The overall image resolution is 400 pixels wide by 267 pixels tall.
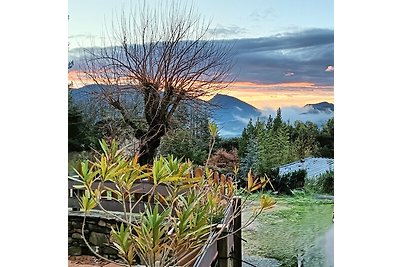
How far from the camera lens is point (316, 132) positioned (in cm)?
283

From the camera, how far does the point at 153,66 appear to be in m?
2.92

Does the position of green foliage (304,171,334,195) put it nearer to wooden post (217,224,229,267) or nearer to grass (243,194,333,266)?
grass (243,194,333,266)

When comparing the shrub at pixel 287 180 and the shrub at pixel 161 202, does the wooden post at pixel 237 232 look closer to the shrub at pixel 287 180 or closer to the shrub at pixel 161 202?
the shrub at pixel 161 202

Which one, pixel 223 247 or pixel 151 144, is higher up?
pixel 151 144

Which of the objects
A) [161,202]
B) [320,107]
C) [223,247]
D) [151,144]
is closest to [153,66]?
[151,144]

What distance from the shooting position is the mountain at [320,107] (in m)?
2.80

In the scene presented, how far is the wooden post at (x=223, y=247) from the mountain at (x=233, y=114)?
482mm

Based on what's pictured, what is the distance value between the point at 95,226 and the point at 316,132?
1.19 m

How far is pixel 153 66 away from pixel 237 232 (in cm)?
94

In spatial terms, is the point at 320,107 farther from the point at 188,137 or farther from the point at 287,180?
the point at 188,137

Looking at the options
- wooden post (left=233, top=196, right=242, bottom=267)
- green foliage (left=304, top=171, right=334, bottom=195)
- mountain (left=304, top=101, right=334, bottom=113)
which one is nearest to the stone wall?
wooden post (left=233, top=196, right=242, bottom=267)

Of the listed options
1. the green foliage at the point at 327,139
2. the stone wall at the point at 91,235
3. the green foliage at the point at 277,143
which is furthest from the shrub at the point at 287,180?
the stone wall at the point at 91,235
